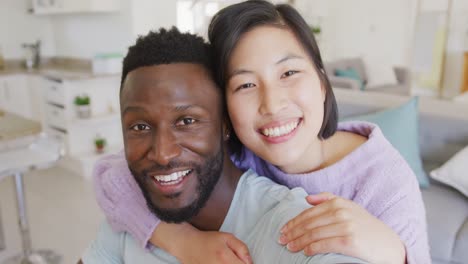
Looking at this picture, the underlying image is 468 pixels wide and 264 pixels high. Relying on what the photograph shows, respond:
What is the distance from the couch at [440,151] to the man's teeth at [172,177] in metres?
1.61

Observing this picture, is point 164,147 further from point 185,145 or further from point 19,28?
point 19,28

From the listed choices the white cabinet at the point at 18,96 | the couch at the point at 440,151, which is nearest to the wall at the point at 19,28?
the white cabinet at the point at 18,96

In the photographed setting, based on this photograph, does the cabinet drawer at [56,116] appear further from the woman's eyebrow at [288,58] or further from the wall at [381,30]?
the wall at [381,30]

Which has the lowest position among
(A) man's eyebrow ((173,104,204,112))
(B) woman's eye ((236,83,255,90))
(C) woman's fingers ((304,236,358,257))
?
(C) woman's fingers ((304,236,358,257))

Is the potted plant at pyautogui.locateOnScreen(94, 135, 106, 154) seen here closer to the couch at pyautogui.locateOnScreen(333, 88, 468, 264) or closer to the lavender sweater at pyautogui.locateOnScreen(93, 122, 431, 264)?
the couch at pyautogui.locateOnScreen(333, 88, 468, 264)

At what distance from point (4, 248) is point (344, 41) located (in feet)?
19.4

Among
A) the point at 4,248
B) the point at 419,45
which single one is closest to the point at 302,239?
the point at 4,248

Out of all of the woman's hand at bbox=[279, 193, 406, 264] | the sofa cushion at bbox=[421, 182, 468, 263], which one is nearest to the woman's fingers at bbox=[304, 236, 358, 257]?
the woman's hand at bbox=[279, 193, 406, 264]

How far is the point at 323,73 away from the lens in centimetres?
105

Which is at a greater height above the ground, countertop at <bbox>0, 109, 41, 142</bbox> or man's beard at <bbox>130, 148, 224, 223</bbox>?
man's beard at <bbox>130, 148, 224, 223</bbox>

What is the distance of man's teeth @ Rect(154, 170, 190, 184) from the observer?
812 mm

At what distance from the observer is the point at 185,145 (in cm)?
81

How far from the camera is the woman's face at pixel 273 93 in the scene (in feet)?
2.86

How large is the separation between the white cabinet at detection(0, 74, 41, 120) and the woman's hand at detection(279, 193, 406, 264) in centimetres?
430
